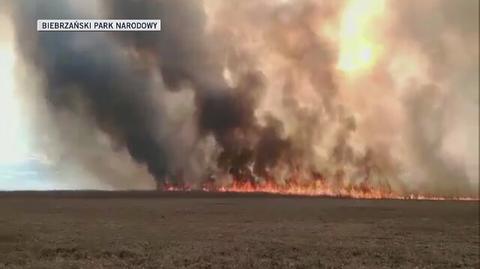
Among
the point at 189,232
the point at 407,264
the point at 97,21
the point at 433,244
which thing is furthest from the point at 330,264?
the point at 189,232

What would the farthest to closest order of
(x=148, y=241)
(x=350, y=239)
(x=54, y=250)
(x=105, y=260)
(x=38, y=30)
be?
(x=350, y=239)
(x=148, y=241)
(x=54, y=250)
(x=105, y=260)
(x=38, y=30)

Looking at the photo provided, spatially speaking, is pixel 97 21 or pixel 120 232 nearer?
pixel 97 21

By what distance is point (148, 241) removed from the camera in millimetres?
36500

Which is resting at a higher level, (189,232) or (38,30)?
(38,30)

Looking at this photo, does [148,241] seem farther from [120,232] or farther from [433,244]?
[433,244]

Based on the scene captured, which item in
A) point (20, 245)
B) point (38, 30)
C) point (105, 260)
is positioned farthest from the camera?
point (20, 245)

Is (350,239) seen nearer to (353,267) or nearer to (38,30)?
(353,267)

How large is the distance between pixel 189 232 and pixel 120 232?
18.3 feet

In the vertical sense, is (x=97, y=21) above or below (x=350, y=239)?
above

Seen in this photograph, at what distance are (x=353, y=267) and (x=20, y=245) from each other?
752 inches

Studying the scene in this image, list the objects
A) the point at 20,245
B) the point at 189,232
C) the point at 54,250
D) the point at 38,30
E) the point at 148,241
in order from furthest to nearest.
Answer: the point at 189,232, the point at 148,241, the point at 20,245, the point at 54,250, the point at 38,30

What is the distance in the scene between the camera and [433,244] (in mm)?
38000

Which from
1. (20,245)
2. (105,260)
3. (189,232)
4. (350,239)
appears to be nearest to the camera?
(105,260)

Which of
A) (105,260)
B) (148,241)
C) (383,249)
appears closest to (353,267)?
(383,249)
